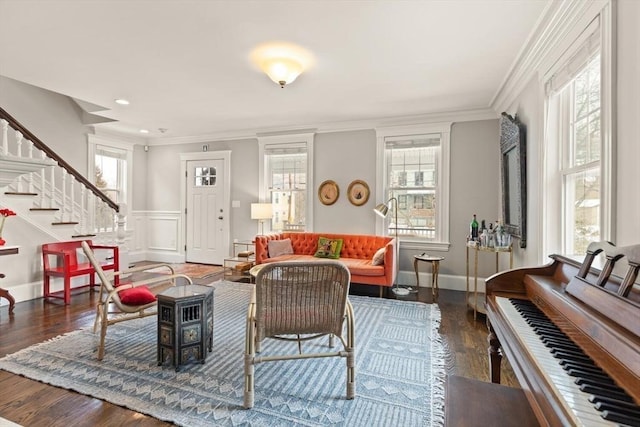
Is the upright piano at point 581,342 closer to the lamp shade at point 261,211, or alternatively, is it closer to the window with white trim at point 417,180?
the window with white trim at point 417,180

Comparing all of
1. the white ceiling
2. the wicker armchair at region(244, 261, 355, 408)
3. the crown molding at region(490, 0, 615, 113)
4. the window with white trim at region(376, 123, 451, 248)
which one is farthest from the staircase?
the crown molding at region(490, 0, 615, 113)

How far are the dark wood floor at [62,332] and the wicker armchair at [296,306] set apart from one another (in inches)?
26.7

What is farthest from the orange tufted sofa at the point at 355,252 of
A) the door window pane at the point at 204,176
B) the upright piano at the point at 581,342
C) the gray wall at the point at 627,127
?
the gray wall at the point at 627,127

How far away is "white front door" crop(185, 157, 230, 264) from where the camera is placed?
20.0ft

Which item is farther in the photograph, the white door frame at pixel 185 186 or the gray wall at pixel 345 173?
the white door frame at pixel 185 186

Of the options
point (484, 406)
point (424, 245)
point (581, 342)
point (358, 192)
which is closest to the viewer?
point (581, 342)

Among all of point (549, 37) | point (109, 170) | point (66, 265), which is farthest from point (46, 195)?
point (549, 37)

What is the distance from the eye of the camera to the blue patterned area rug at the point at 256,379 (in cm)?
179

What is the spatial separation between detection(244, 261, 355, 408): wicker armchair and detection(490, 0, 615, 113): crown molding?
2087 mm

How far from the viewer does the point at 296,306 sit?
1.93 meters

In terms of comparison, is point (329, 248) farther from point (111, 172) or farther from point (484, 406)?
point (111, 172)

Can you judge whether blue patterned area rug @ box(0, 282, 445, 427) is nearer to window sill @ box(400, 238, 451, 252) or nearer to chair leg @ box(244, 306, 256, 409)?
chair leg @ box(244, 306, 256, 409)

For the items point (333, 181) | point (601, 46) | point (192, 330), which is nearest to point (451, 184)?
point (333, 181)

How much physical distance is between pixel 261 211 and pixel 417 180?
2542 mm
